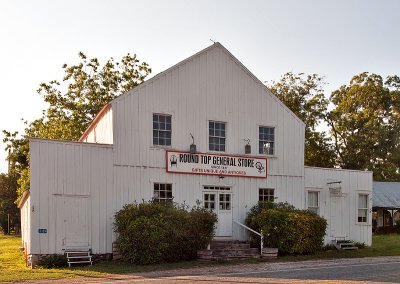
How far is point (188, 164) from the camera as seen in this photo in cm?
2275

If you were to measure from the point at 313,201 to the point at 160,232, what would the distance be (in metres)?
9.97

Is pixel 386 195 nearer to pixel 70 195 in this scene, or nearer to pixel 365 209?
pixel 365 209

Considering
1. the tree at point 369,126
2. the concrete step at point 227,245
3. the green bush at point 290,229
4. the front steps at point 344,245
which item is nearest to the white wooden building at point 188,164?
the front steps at point 344,245

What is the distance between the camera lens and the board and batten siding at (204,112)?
2172cm

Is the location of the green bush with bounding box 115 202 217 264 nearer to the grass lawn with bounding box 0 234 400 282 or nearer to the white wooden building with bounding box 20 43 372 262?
the grass lawn with bounding box 0 234 400 282

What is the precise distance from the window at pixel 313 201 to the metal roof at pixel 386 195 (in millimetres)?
21220

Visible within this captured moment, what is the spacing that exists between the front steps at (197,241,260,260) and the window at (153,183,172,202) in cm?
270

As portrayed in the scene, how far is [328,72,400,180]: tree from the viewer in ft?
179

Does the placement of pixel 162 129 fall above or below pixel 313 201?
above

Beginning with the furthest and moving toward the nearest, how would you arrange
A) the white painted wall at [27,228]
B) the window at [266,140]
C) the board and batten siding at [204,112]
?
the window at [266,140] → the board and batten siding at [204,112] → the white painted wall at [27,228]

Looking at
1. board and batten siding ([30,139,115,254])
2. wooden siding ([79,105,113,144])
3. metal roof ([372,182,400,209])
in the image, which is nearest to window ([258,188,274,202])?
board and batten siding ([30,139,115,254])

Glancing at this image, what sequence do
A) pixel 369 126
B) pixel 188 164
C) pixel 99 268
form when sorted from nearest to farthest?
pixel 99 268 < pixel 188 164 < pixel 369 126

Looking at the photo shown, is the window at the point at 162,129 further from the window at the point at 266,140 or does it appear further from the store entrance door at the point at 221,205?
the window at the point at 266,140

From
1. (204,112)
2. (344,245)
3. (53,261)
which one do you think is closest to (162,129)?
(204,112)
